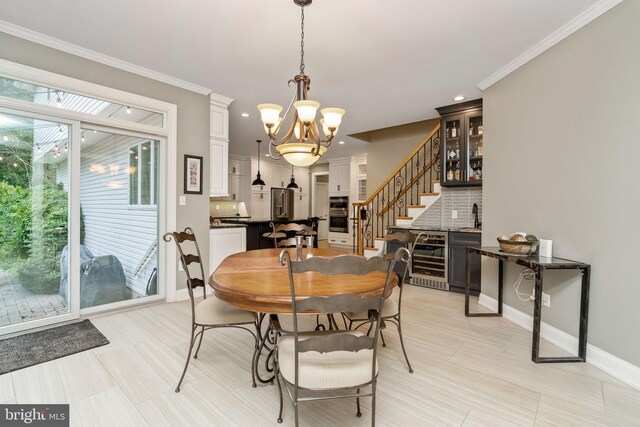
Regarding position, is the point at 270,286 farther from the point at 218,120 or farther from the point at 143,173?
the point at 218,120

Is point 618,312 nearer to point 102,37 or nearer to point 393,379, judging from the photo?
point 393,379

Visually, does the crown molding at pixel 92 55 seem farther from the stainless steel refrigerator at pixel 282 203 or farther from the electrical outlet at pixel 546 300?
the stainless steel refrigerator at pixel 282 203

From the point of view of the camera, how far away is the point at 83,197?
3.08m

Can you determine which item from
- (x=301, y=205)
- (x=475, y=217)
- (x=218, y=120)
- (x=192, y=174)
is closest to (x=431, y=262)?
(x=475, y=217)

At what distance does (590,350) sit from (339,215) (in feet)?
22.1

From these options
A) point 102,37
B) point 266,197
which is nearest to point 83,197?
point 102,37

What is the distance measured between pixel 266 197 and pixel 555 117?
7.36m

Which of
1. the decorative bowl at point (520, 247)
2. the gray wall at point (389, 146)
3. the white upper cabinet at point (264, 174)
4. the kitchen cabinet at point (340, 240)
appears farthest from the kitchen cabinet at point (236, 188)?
the decorative bowl at point (520, 247)

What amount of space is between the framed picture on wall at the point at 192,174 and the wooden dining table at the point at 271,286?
6.48 feet

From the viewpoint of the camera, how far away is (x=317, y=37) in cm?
266

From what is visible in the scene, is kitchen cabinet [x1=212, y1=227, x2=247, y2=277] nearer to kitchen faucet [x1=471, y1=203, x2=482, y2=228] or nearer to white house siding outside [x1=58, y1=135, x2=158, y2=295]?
white house siding outside [x1=58, y1=135, x2=158, y2=295]

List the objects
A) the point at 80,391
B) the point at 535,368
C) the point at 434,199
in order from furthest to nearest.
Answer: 1. the point at 434,199
2. the point at 535,368
3. the point at 80,391

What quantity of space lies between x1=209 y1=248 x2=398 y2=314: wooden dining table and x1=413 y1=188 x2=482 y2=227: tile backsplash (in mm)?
3052

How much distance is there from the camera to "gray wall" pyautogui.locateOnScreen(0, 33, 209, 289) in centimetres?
266
